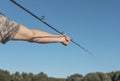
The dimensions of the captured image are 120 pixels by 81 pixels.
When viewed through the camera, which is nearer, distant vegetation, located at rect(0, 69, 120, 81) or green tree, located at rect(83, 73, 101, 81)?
distant vegetation, located at rect(0, 69, 120, 81)

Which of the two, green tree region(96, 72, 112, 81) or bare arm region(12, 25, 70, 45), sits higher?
green tree region(96, 72, 112, 81)

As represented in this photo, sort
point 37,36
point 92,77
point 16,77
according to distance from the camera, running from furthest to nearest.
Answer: point 92,77 → point 16,77 → point 37,36

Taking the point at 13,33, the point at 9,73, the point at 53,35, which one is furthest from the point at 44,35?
the point at 9,73

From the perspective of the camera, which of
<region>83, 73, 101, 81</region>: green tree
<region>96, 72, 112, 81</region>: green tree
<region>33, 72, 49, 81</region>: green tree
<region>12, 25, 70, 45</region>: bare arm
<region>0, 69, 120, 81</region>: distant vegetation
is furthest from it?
<region>96, 72, 112, 81</region>: green tree

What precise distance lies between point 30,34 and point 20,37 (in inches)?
8.7

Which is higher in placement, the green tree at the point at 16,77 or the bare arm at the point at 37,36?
the green tree at the point at 16,77

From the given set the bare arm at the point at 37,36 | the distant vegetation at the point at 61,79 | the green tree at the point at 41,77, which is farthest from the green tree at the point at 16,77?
the bare arm at the point at 37,36

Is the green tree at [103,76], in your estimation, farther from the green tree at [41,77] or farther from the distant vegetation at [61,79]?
the green tree at [41,77]

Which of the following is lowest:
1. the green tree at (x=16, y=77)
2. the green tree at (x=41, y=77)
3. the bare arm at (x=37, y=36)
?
the bare arm at (x=37, y=36)

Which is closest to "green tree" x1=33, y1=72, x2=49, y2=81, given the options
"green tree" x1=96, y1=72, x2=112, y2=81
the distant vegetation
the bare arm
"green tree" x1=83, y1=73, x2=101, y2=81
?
the distant vegetation

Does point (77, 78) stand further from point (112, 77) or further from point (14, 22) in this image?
point (14, 22)

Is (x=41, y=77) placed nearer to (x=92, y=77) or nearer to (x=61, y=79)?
(x=61, y=79)

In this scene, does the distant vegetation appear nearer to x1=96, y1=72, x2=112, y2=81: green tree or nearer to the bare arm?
x1=96, y1=72, x2=112, y2=81: green tree

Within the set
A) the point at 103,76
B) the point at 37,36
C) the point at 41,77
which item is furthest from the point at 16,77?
the point at 37,36
